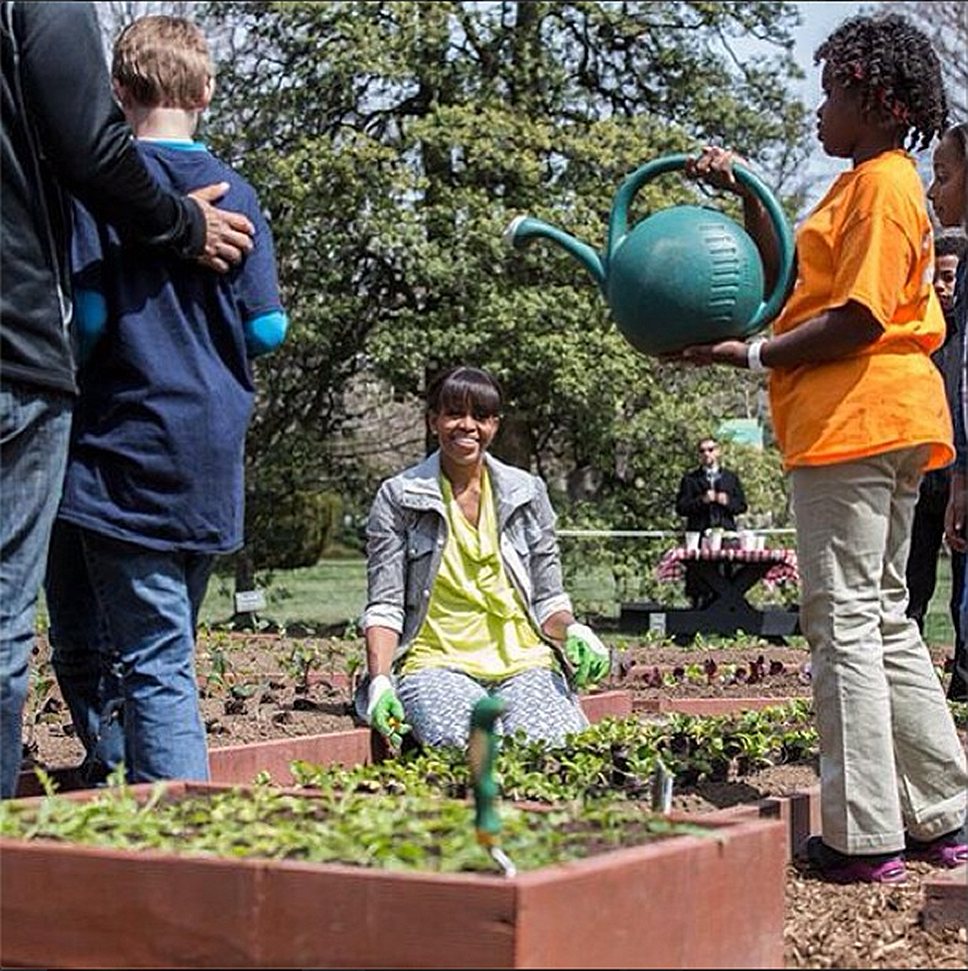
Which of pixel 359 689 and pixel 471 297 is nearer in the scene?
pixel 359 689

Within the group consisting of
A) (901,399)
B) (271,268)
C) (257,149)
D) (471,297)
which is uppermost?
(257,149)

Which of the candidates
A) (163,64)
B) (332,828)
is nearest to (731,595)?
(163,64)

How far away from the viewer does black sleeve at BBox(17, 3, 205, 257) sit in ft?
12.3

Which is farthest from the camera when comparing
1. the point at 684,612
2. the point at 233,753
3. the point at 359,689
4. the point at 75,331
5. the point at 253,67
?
the point at 253,67

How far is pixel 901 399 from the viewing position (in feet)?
14.2

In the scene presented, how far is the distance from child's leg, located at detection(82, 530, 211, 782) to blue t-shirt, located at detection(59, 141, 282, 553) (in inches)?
2.5

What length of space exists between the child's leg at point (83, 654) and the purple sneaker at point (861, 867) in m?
1.61

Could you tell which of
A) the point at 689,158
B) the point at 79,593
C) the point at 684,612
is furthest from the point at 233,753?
the point at 684,612

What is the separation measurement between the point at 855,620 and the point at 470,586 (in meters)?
1.94

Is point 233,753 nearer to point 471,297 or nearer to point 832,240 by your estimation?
point 832,240

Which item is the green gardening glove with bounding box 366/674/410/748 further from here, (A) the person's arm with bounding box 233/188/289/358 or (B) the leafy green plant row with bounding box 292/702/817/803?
(A) the person's arm with bounding box 233/188/289/358

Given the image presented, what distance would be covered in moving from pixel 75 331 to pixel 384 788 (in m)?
A: 1.58

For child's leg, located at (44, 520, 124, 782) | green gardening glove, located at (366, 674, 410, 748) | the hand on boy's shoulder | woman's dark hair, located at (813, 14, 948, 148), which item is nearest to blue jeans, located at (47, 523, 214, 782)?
child's leg, located at (44, 520, 124, 782)

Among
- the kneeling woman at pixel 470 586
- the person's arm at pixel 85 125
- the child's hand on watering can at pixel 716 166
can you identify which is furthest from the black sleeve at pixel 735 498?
the person's arm at pixel 85 125
